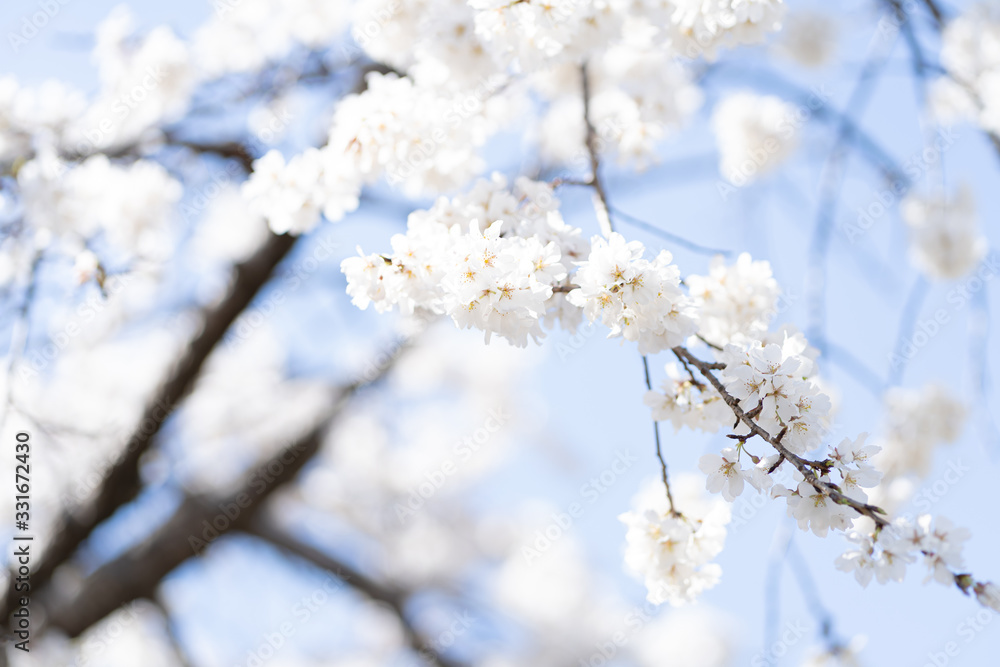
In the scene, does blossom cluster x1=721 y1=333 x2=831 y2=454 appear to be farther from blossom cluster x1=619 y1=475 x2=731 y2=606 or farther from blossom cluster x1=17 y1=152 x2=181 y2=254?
blossom cluster x1=17 y1=152 x2=181 y2=254

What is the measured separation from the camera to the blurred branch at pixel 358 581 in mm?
3469

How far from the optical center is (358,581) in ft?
11.4

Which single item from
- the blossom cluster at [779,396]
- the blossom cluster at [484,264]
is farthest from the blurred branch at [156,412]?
the blossom cluster at [779,396]

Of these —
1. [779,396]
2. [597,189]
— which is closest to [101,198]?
[597,189]

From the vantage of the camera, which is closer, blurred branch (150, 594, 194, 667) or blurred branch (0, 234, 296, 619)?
blurred branch (0, 234, 296, 619)

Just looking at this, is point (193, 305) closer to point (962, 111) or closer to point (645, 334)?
point (645, 334)

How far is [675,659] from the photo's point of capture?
22.2 feet

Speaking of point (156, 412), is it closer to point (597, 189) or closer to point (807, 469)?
point (597, 189)

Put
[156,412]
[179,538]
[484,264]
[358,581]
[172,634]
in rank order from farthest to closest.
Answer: [358,581] < [172,634] < [179,538] < [156,412] < [484,264]

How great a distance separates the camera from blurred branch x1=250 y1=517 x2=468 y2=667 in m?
3.47

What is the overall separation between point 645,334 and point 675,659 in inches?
275

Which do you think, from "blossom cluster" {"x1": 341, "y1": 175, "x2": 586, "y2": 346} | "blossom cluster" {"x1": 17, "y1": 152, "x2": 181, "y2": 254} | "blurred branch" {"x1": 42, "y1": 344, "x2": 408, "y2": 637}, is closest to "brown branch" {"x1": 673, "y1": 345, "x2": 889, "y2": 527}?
"blossom cluster" {"x1": 341, "y1": 175, "x2": 586, "y2": 346}

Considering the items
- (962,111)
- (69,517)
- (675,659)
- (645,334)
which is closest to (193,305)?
(69,517)

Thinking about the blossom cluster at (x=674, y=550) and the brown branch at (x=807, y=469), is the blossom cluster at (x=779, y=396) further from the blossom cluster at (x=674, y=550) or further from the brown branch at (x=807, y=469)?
the blossom cluster at (x=674, y=550)
